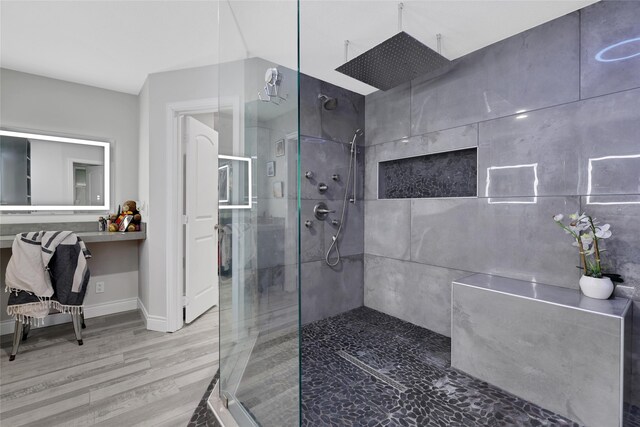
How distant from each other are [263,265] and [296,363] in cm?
50

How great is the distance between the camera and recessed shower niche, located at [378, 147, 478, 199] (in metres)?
2.37

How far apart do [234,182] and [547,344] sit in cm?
193

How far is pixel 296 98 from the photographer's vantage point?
103 centimetres

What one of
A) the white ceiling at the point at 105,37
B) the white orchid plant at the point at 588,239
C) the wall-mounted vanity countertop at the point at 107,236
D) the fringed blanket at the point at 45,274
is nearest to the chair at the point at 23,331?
the fringed blanket at the point at 45,274

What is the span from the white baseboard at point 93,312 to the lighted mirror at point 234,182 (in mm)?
2327

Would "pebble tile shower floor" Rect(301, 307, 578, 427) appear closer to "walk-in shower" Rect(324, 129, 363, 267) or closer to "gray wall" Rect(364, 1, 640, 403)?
"gray wall" Rect(364, 1, 640, 403)

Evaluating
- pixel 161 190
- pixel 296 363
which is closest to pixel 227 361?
pixel 296 363

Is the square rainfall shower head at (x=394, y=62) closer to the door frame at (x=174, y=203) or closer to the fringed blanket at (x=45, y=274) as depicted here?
the door frame at (x=174, y=203)

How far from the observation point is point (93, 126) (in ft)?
9.78

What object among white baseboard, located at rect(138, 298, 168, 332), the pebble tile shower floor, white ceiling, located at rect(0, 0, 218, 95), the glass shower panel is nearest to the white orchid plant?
the pebble tile shower floor

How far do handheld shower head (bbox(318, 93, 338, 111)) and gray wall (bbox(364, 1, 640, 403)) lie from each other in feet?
1.78

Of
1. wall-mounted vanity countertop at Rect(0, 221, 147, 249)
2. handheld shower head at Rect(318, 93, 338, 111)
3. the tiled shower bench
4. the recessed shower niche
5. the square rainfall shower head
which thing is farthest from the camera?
handheld shower head at Rect(318, 93, 338, 111)

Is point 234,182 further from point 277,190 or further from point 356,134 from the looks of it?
point 356,134

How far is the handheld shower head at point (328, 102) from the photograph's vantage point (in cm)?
269
